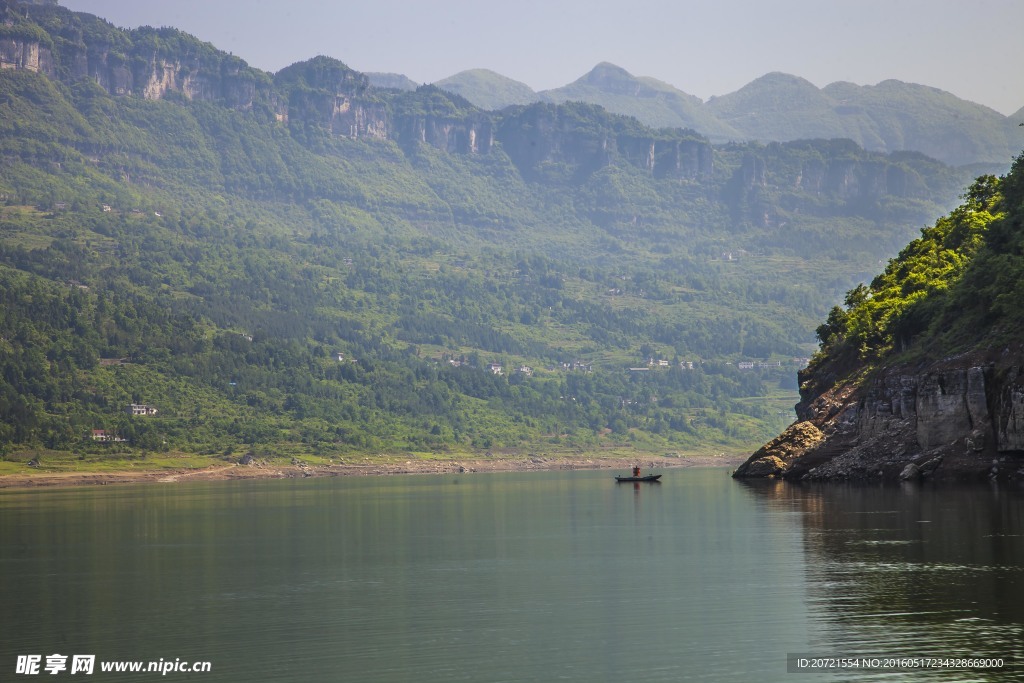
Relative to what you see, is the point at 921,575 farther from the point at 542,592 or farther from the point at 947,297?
the point at 947,297

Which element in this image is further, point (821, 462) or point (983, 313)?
point (821, 462)

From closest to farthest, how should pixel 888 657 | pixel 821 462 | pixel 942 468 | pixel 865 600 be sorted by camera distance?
pixel 888 657 → pixel 865 600 → pixel 942 468 → pixel 821 462

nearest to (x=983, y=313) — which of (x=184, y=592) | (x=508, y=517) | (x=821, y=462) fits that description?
(x=821, y=462)

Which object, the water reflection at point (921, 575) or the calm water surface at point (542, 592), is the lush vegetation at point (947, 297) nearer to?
the calm water surface at point (542, 592)

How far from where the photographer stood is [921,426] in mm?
130500

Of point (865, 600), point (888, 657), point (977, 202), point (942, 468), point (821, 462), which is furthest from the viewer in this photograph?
point (977, 202)

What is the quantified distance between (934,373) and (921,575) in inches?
2527

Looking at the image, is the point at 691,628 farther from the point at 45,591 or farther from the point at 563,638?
the point at 45,591

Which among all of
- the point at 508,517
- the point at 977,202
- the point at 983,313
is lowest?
the point at 508,517

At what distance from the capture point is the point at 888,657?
164ft

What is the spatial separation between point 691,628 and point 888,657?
10318mm

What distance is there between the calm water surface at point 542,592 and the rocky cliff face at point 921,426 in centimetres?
729

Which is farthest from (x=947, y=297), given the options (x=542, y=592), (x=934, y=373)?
(x=542, y=592)

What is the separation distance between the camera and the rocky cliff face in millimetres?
118312
